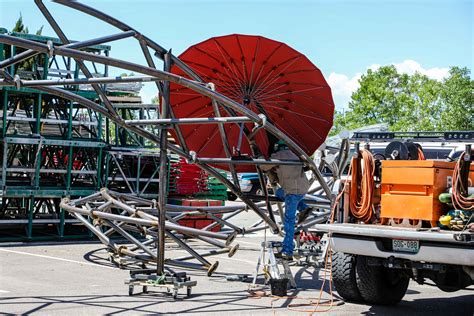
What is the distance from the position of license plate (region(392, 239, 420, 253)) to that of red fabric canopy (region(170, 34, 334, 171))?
330 cm

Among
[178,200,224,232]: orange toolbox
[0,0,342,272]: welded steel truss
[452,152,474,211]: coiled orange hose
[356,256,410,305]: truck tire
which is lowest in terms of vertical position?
[356,256,410,305]: truck tire

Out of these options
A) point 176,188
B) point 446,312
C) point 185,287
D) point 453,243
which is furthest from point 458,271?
point 176,188

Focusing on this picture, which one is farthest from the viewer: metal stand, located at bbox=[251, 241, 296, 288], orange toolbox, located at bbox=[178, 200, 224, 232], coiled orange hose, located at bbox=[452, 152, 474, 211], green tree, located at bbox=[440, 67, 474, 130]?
green tree, located at bbox=[440, 67, 474, 130]

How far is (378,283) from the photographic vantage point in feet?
30.1

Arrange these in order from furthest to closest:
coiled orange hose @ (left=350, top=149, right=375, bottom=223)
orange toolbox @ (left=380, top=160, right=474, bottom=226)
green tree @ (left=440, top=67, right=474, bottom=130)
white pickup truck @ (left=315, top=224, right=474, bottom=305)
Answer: green tree @ (left=440, top=67, right=474, bottom=130) < coiled orange hose @ (left=350, top=149, right=375, bottom=223) < orange toolbox @ (left=380, top=160, right=474, bottom=226) < white pickup truck @ (left=315, top=224, right=474, bottom=305)

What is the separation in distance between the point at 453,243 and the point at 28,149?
12.5 m

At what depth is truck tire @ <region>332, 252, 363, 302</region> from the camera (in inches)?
360

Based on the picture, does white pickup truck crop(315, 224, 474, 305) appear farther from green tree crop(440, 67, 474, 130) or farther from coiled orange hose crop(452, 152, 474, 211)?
green tree crop(440, 67, 474, 130)

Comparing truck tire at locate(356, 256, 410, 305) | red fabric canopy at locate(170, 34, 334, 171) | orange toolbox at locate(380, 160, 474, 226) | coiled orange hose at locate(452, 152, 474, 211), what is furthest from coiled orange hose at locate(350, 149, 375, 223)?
red fabric canopy at locate(170, 34, 334, 171)

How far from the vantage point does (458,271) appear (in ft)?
26.1

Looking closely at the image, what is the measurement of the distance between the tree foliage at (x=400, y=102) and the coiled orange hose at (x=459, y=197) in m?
31.7

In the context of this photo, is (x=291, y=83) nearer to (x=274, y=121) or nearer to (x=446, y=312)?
(x=274, y=121)

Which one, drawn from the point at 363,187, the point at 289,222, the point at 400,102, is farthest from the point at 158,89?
the point at 400,102

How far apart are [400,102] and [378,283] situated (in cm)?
3885
